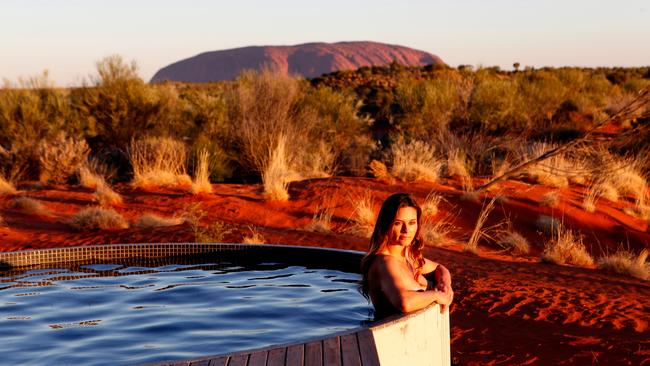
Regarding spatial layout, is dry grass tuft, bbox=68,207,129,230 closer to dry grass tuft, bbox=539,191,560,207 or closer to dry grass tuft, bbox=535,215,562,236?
dry grass tuft, bbox=535,215,562,236

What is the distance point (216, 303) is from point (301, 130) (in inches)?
569

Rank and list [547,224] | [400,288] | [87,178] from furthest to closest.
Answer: [87,178] → [547,224] → [400,288]

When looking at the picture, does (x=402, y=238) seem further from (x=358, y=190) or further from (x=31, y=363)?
(x=358, y=190)

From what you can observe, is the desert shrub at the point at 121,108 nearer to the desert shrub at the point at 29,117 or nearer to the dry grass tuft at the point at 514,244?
the desert shrub at the point at 29,117

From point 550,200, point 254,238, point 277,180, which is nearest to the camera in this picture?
point 254,238

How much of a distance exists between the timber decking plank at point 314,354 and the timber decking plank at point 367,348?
0.68ft

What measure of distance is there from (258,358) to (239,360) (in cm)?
9

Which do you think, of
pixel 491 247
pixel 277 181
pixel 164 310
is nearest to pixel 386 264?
pixel 164 310

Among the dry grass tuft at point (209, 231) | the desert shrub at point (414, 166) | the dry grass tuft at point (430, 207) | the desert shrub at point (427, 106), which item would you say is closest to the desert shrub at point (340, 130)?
the desert shrub at point (414, 166)

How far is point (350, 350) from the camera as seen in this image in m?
4.07

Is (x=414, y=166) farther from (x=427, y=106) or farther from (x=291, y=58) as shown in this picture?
(x=291, y=58)

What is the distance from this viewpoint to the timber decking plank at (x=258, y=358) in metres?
3.87

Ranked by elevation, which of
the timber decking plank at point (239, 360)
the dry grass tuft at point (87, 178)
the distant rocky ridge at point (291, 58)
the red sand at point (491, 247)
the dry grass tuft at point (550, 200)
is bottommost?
the red sand at point (491, 247)

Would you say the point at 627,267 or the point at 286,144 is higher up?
the point at 286,144
